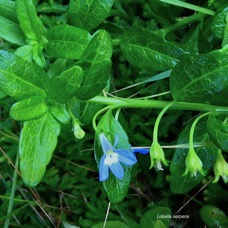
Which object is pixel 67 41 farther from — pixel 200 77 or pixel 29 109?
pixel 200 77

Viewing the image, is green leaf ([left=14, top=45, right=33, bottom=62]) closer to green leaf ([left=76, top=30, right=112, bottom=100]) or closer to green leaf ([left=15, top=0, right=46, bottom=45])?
green leaf ([left=15, top=0, right=46, bottom=45])

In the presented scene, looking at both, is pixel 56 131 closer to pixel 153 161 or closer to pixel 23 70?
pixel 23 70

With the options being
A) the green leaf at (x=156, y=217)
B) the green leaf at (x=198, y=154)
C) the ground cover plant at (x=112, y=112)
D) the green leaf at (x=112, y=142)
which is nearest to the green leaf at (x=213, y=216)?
the ground cover plant at (x=112, y=112)

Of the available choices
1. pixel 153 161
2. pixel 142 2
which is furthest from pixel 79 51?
pixel 142 2

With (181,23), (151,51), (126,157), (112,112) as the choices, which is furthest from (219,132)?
(181,23)

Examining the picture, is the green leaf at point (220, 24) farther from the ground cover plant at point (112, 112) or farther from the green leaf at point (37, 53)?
the green leaf at point (37, 53)

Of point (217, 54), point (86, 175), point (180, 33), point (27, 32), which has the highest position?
point (217, 54)

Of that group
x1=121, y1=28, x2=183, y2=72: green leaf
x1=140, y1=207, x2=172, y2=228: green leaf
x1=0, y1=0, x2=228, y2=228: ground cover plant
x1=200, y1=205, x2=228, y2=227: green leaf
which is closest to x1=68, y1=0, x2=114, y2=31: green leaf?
x1=0, y1=0, x2=228, y2=228: ground cover plant
